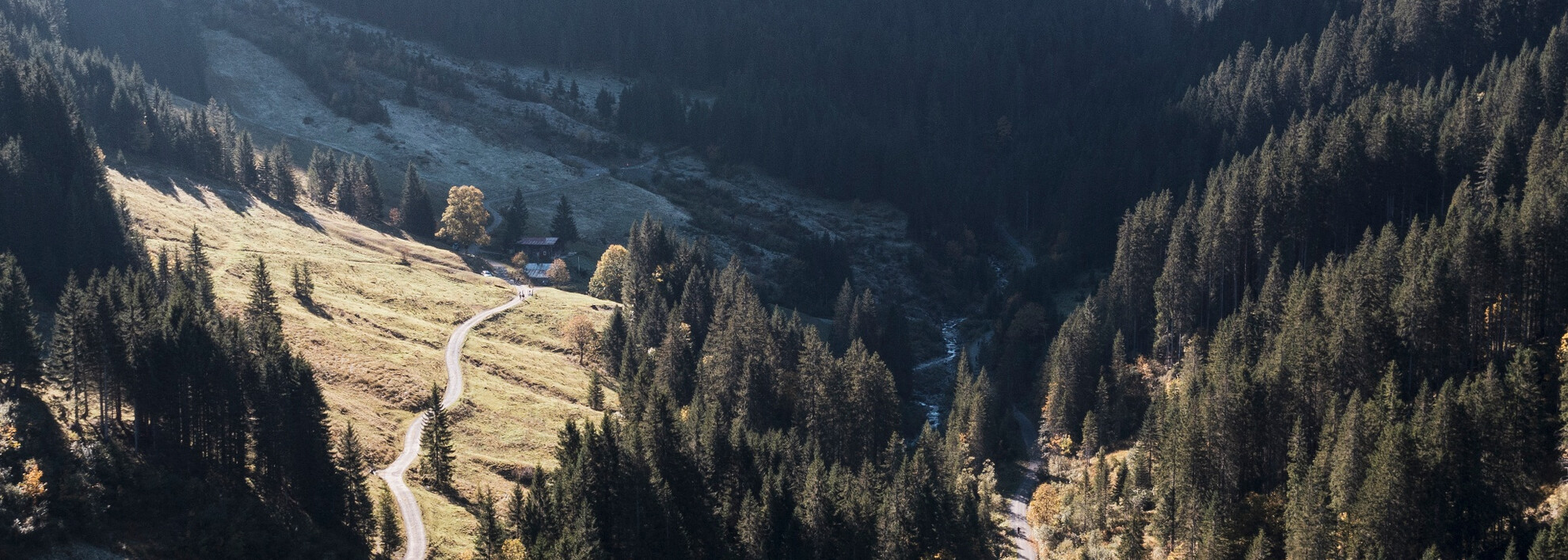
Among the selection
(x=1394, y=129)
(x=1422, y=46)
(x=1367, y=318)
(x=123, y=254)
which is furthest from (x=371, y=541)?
(x=1422, y=46)

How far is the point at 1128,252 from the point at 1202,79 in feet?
261

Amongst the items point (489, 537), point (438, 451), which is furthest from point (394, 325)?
point (489, 537)

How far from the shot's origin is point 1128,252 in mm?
135250

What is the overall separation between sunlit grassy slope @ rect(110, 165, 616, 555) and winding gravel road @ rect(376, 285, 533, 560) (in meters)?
0.97

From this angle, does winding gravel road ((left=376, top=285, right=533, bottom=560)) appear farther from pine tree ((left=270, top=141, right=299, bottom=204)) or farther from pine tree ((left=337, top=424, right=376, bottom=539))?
pine tree ((left=270, top=141, right=299, bottom=204))

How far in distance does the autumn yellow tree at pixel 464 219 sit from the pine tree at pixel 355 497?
9921 centimetres

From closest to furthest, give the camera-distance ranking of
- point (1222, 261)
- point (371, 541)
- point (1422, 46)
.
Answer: point (371, 541) < point (1222, 261) < point (1422, 46)

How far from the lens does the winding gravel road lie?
78.1 m

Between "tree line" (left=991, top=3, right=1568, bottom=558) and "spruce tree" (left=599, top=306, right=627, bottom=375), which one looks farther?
"spruce tree" (left=599, top=306, right=627, bottom=375)

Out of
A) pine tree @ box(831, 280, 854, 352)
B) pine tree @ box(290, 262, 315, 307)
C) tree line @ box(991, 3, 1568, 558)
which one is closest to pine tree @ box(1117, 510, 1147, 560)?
tree line @ box(991, 3, 1568, 558)

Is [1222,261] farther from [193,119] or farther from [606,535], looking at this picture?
[193,119]

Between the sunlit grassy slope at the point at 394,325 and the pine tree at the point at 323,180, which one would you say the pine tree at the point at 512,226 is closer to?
the sunlit grassy slope at the point at 394,325

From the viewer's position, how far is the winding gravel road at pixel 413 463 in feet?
256

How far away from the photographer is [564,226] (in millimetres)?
187250
